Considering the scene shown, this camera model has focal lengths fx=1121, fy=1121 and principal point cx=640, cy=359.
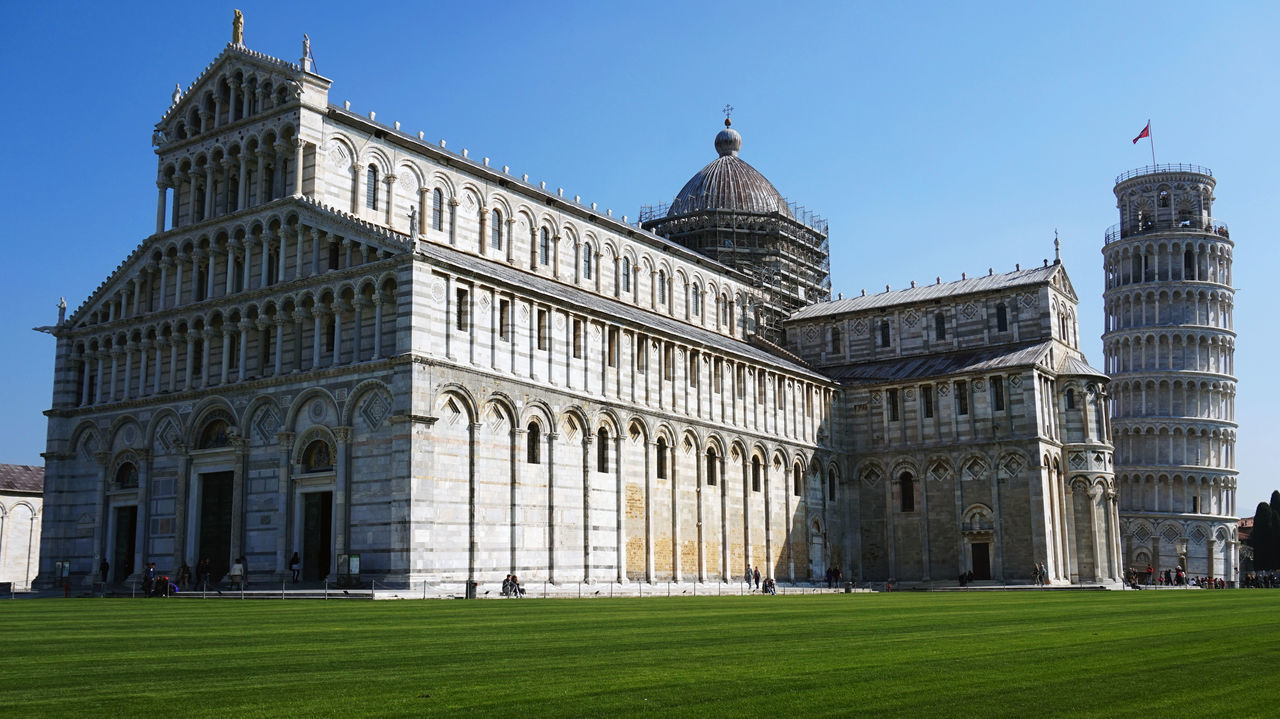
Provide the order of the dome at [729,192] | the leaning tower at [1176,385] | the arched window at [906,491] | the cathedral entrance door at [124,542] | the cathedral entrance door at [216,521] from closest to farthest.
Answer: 1. the cathedral entrance door at [216,521]
2. the cathedral entrance door at [124,542]
3. the arched window at [906,491]
4. the dome at [729,192]
5. the leaning tower at [1176,385]

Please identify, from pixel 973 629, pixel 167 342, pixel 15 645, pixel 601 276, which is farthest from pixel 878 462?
pixel 15 645

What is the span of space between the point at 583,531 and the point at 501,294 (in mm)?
9675

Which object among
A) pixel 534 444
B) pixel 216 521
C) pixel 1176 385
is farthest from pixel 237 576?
pixel 1176 385

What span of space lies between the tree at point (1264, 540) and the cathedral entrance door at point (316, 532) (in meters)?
83.2

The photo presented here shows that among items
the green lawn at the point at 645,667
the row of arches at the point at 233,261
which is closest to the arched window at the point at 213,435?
the row of arches at the point at 233,261

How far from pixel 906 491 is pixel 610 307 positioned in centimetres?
2079

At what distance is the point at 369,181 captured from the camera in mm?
45219

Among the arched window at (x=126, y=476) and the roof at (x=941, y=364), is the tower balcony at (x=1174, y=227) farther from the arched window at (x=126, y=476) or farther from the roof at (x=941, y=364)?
the arched window at (x=126, y=476)

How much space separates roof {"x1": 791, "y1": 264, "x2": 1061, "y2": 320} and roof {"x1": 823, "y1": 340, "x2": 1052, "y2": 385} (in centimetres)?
339

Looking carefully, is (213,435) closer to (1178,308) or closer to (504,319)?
(504,319)

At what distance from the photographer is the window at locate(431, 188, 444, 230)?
47.3 metres

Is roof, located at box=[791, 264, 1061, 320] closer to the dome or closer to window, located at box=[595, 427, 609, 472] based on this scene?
the dome

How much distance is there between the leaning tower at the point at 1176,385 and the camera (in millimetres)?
85188

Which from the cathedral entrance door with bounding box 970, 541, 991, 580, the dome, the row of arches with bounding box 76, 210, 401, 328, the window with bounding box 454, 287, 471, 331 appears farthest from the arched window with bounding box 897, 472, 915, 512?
the row of arches with bounding box 76, 210, 401, 328
